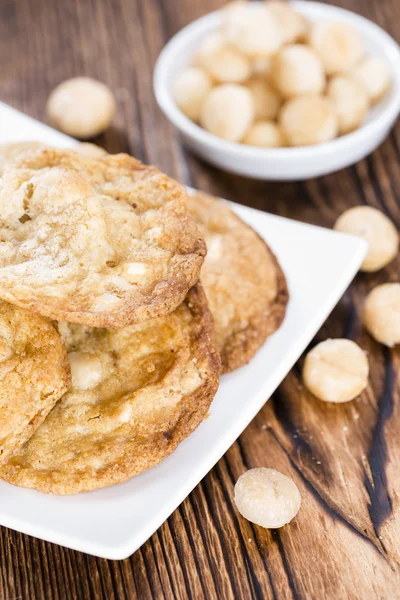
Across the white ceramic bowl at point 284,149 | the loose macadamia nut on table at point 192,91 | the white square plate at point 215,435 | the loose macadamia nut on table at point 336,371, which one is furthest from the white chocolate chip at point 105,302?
the loose macadamia nut on table at point 192,91

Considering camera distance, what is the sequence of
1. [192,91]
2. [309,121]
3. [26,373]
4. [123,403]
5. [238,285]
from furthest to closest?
1. [192,91]
2. [309,121]
3. [238,285]
4. [123,403]
5. [26,373]

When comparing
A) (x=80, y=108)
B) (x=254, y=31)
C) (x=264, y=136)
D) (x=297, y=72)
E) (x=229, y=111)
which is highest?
(x=254, y=31)

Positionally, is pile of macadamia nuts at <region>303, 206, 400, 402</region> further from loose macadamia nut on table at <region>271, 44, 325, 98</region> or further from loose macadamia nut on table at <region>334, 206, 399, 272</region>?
loose macadamia nut on table at <region>271, 44, 325, 98</region>

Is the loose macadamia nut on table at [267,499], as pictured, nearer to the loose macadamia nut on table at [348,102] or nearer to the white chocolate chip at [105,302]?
the white chocolate chip at [105,302]

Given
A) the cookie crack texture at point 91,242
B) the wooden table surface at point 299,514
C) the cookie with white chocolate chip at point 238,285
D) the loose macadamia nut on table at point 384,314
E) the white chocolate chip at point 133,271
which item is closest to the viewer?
the cookie crack texture at point 91,242

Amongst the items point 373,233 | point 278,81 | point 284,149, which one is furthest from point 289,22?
point 373,233

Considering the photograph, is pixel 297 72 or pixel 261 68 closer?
pixel 297 72

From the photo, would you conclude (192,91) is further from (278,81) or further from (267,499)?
(267,499)
